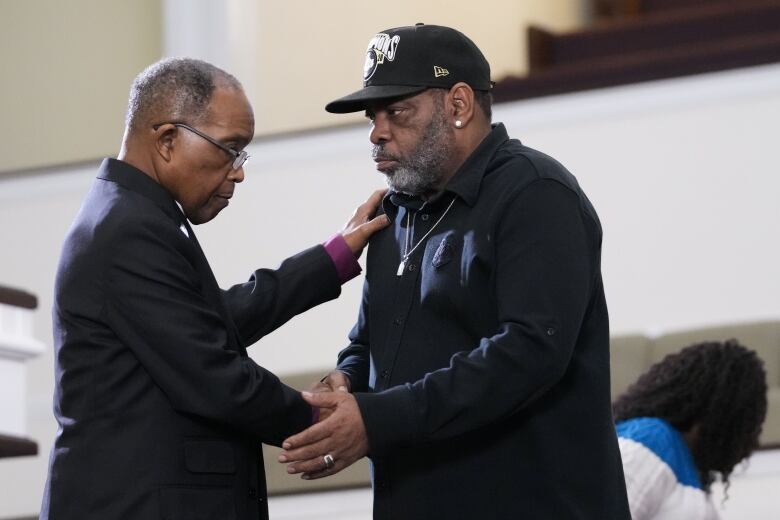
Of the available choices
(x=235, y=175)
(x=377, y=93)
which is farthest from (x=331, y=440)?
(x=377, y=93)

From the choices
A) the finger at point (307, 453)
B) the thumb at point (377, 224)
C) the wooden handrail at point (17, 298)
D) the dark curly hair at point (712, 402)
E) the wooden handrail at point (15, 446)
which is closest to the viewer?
the finger at point (307, 453)

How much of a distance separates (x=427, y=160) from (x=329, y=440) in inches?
21.5

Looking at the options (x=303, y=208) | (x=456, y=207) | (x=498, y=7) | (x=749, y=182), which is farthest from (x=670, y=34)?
(x=456, y=207)

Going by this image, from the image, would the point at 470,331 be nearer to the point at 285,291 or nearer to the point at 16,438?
the point at 285,291

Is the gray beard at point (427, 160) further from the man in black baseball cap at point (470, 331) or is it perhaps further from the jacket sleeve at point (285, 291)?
the jacket sleeve at point (285, 291)

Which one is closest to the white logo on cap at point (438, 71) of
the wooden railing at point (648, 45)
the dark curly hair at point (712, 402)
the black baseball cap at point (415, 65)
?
the black baseball cap at point (415, 65)

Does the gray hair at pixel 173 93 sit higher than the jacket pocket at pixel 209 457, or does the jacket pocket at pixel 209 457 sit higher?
the gray hair at pixel 173 93

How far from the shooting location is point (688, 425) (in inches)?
142

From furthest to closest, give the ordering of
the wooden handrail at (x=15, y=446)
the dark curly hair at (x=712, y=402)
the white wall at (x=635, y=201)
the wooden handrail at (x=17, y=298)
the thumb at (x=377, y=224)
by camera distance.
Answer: the white wall at (x=635, y=201)
the wooden handrail at (x=17, y=298)
the wooden handrail at (x=15, y=446)
the dark curly hair at (x=712, y=402)
the thumb at (x=377, y=224)

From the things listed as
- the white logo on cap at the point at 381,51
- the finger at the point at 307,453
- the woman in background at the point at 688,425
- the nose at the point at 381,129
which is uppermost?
the white logo on cap at the point at 381,51

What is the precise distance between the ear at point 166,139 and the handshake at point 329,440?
19.4 inches

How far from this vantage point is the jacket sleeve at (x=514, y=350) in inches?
97.9

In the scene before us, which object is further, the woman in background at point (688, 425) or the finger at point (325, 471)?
the woman in background at point (688, 425)

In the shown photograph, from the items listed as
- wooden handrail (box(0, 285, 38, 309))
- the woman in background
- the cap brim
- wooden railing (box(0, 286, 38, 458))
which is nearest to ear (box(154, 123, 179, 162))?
the cap brim
